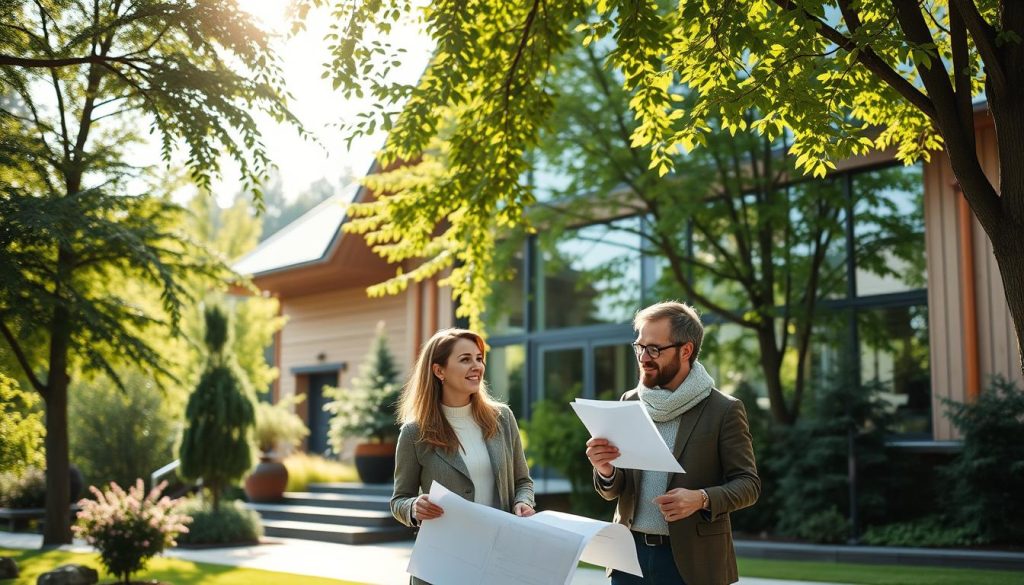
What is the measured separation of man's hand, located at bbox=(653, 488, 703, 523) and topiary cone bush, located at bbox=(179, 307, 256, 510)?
35.8 ft

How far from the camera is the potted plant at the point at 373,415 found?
17484 mm

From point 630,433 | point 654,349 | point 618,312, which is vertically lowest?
point 630,433

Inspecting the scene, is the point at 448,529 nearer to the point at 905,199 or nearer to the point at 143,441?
the point at 905,199

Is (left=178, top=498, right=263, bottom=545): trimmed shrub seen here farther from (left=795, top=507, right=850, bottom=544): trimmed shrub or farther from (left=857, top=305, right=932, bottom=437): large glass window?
(left=857, top=305, right=932, bottom=437): large glass window

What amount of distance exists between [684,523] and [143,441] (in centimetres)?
1667

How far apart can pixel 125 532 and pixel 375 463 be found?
29.1 feet

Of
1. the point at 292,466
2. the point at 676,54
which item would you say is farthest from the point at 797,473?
the point at 292,466

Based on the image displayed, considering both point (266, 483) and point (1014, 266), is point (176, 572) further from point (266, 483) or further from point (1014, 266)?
point (1014, 266)

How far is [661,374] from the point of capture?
12.0ft

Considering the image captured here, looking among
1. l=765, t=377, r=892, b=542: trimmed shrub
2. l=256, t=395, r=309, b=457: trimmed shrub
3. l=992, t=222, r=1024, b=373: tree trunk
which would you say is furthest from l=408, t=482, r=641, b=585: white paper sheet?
l=256, t=395, r=309, b=457: trimmed shrub

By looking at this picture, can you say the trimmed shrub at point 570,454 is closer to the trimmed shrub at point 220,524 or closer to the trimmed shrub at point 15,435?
the trimmed shrub at point 220,524

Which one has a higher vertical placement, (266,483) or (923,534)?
(266,483)

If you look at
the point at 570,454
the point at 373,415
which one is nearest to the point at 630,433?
the point at 570,454

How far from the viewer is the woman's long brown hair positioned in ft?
13.3
